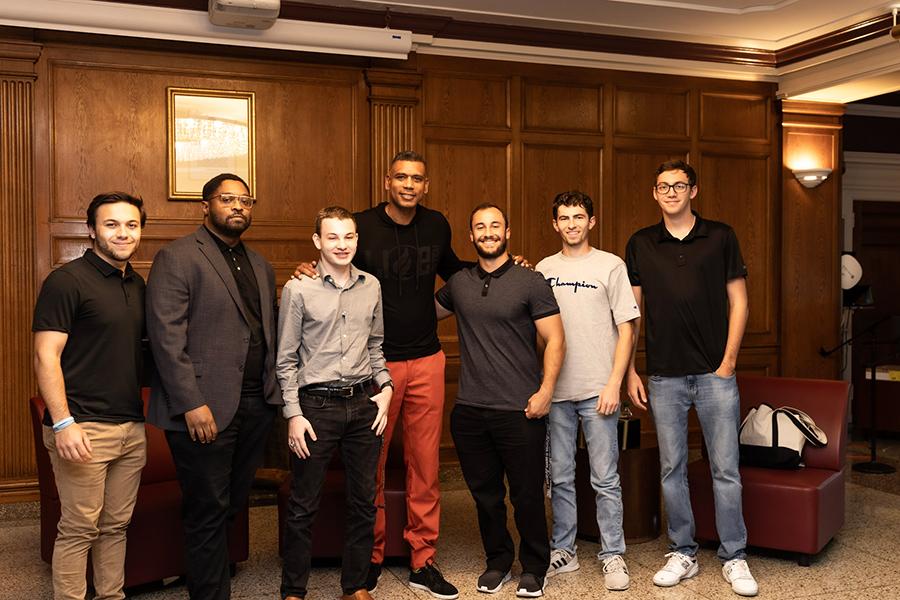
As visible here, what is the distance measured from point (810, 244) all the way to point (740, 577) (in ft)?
12.6

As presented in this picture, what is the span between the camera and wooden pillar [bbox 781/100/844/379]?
22.5ft

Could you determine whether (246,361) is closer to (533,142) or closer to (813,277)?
(533,142)

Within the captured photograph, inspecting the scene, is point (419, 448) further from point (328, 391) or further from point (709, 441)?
point (709, 441)

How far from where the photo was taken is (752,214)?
6824 millimetres

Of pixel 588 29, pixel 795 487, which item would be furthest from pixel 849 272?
pixel 795 487

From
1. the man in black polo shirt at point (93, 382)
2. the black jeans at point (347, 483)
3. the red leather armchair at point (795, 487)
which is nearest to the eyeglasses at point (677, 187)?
the red leather armchair at point (795, 487)

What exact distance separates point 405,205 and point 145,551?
177cm

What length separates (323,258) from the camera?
3.40m

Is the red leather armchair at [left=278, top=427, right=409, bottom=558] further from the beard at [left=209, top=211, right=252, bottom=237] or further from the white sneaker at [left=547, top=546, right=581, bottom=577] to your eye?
the beard at [left=209, top=211, right=252, bottom=237]

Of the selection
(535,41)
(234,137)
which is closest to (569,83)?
(535,41)

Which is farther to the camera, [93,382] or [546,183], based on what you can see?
[546,183]

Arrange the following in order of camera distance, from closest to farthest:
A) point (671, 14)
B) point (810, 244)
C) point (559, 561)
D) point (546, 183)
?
point (559, 561), point (671, 14), point (546, 183), point (810, 244)

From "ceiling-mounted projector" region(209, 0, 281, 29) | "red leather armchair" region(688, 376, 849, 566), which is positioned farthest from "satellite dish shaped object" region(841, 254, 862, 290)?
"ceiling-mounted projector" region(209, 0, 281, 29)

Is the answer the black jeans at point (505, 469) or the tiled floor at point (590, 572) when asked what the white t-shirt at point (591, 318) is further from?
the tiled floor at point (590, 572)
